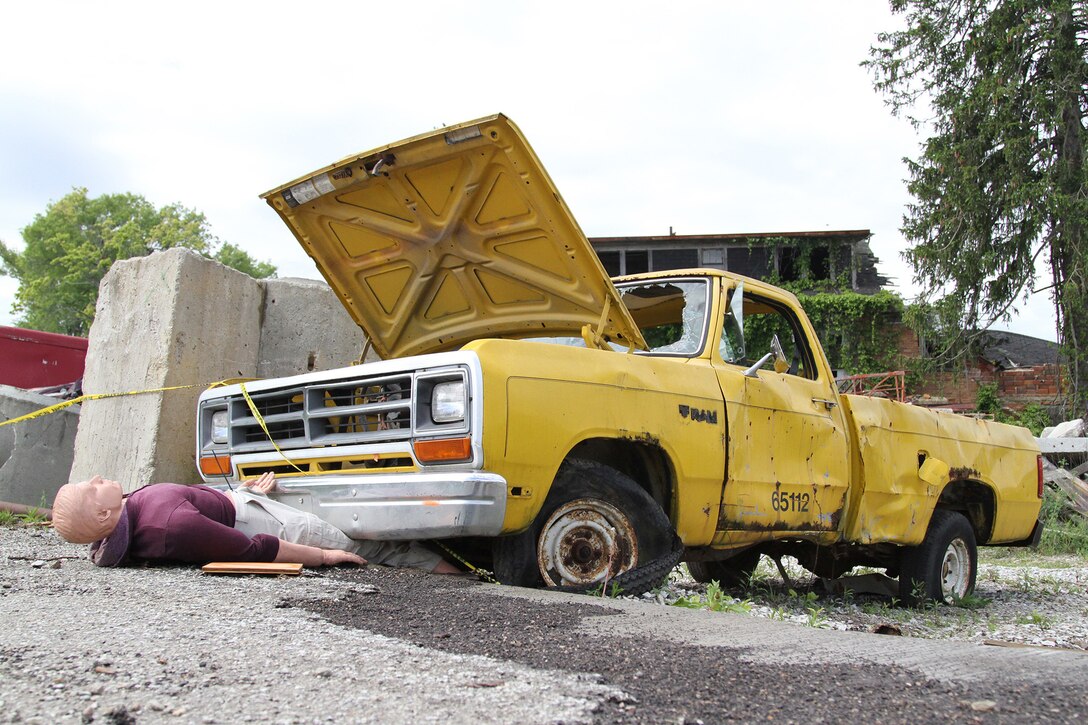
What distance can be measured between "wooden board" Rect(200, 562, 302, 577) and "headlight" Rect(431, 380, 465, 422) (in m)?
0.88

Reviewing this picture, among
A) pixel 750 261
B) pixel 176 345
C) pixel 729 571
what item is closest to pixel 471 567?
pixel 729 571

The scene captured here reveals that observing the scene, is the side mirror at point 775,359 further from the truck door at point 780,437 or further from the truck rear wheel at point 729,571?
the truck rear wheel at point 729,571

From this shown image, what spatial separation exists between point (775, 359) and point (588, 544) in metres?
1.68

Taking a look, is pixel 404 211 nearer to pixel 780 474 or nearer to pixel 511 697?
pixel 780 474

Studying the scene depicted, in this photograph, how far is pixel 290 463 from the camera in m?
4.42

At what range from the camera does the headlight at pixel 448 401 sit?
380 centimetres

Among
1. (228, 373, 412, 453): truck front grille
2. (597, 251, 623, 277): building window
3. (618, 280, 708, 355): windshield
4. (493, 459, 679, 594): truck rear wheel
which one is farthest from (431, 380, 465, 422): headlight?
(597, 251, 623, 277): building window

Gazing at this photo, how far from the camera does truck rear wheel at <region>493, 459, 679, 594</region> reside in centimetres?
397

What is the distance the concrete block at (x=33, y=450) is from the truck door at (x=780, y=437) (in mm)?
5822

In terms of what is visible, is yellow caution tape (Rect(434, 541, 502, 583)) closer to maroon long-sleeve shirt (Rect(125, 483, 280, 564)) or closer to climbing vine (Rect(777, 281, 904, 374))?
maroon long-sleeve shirt (Rect(125, 483, 280, 564))

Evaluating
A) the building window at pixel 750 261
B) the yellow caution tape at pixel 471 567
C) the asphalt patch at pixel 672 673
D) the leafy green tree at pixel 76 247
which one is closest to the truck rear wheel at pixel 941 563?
the yellow caution tape at pixel 471 567

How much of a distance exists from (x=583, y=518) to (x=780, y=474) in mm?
1405

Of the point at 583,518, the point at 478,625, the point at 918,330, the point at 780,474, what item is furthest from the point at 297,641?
the point at 918,330

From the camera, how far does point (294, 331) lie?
24.0 ft
